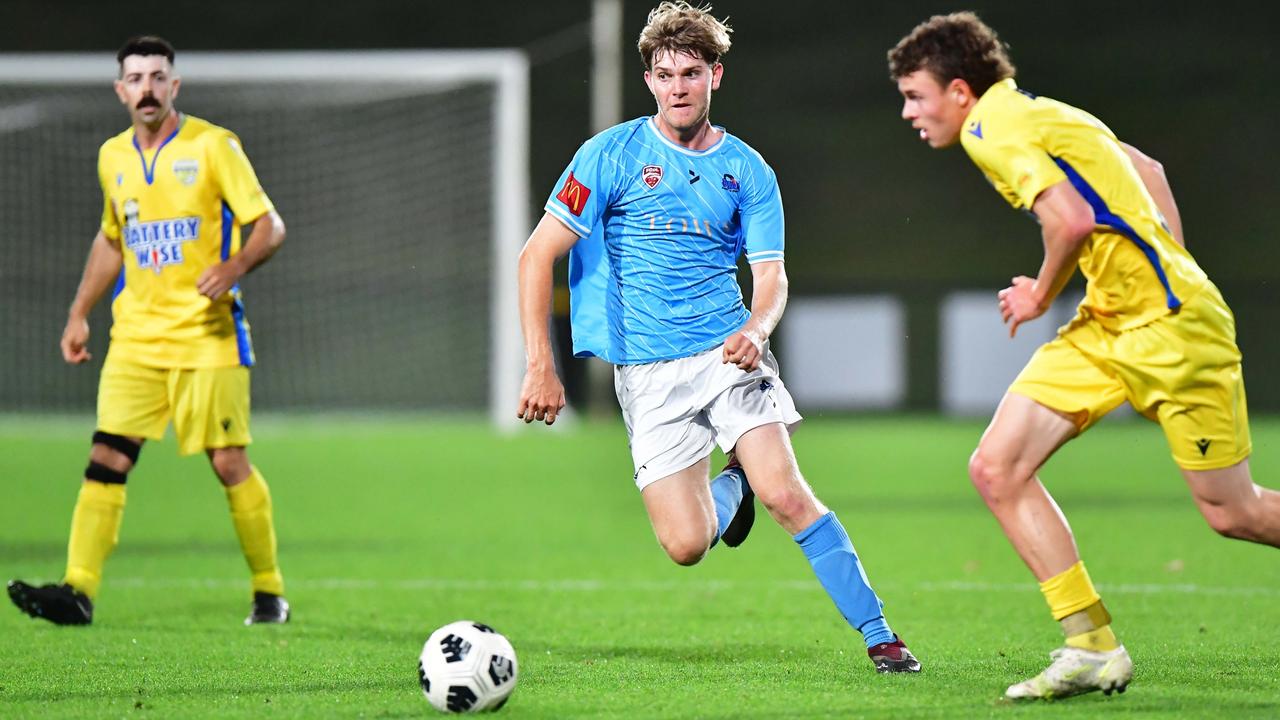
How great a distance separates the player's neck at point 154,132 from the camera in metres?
6.63

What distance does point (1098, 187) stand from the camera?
4449mm

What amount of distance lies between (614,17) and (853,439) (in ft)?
21.5

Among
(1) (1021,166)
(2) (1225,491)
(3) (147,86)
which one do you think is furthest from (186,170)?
(2) (1225,491)

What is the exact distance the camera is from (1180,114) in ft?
90.8

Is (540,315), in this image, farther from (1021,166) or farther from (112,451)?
(112,451)

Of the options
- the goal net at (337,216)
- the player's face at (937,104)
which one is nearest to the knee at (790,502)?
the player's face at (937,104)

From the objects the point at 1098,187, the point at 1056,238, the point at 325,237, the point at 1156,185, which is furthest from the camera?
the point at 325,237

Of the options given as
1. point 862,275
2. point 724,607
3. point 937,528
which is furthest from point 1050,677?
point 862,275

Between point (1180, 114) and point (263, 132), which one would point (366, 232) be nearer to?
point (263, 132)

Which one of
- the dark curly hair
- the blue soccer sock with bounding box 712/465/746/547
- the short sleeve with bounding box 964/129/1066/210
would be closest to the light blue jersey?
the blue soccer sock with bounding box 712/465/746/547

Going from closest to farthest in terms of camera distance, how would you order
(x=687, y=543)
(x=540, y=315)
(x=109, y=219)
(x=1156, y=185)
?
(x=1156, y=185) < (x=540, y=315) < (x=687, y=543) < (x=109, y=219)

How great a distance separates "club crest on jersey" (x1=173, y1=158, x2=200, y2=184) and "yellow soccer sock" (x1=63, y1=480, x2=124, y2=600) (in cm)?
124

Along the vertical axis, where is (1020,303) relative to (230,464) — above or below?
above

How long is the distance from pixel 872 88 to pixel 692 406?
2352 centimetres
